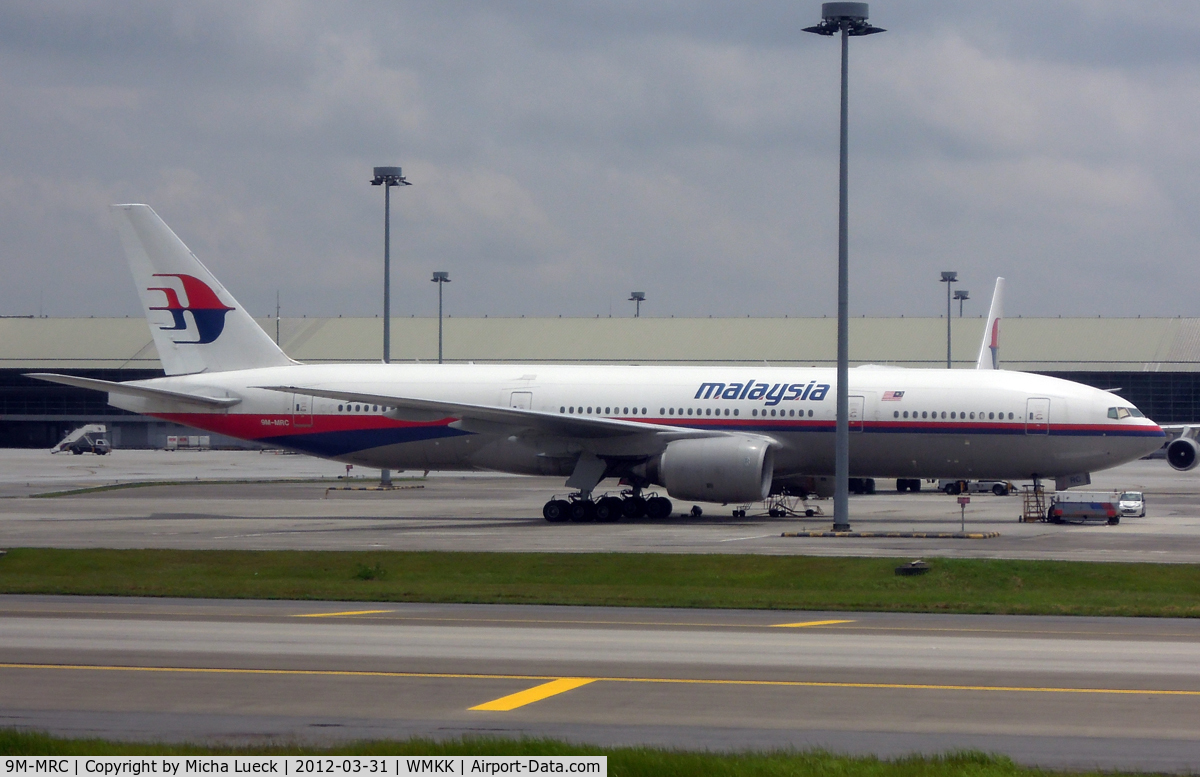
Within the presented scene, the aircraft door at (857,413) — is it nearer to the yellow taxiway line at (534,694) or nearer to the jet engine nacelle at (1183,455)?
the jet engine nacelle at (1183,455)

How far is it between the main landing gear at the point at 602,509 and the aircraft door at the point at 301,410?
7.94 m

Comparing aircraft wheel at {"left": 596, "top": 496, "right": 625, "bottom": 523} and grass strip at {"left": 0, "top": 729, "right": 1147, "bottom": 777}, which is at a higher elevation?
aircraft wheel at {"left": 596, "top": 496, "right": 625, "bottom": 523}

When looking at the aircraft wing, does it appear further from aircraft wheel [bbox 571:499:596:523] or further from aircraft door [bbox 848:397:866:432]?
aircraft door [bbox 848:397:866:432]

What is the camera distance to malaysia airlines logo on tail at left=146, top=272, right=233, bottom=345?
4416cm

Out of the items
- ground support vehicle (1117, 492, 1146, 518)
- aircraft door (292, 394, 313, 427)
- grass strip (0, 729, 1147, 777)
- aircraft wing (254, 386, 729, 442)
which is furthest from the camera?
aircraft door (292, 394, 313, 427)

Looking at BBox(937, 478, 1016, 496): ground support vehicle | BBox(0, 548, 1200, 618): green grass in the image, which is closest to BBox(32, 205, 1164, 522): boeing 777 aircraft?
BBox(0, 548, 1200, 618): green grass

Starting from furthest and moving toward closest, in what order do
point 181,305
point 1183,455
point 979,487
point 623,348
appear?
point 623,348
point 979,487
point 1183,455
point 181,305

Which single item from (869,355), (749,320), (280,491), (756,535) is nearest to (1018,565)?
(756,535)

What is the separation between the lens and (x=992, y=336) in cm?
7206

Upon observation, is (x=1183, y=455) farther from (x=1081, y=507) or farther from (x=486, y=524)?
(x=486, y=524)

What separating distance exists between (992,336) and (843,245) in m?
40.0

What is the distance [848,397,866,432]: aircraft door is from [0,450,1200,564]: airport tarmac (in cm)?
268

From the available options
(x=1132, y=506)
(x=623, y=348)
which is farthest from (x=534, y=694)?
(x=623, y=348)

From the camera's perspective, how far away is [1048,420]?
3922 cm
